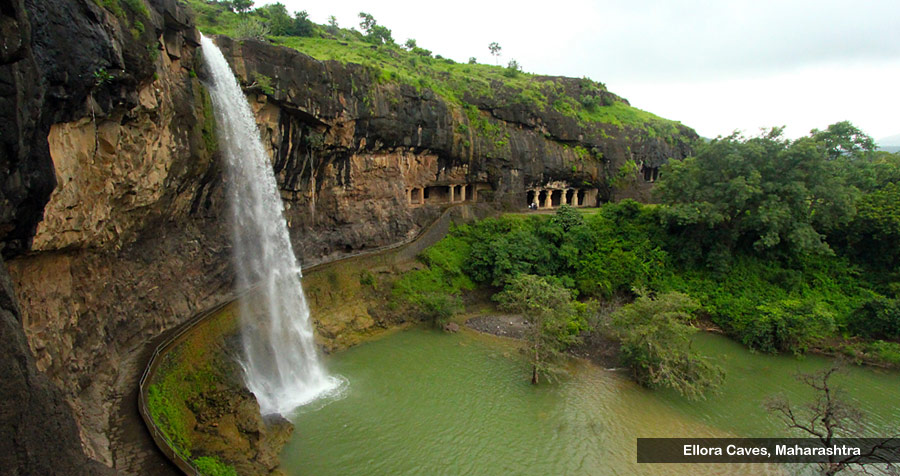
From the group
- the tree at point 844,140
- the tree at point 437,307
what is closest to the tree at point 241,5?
the tree at point 437,307

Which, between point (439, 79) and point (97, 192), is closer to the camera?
point (97, 192)

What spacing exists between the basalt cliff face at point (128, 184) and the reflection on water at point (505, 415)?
4238 mm

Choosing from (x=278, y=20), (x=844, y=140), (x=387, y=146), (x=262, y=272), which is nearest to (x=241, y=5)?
(x=278, y=20)

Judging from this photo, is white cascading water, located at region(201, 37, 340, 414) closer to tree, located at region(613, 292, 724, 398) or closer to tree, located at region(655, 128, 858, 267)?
tree, located at region(613, 292, 724, 398)

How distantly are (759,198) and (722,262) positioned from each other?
130 inches

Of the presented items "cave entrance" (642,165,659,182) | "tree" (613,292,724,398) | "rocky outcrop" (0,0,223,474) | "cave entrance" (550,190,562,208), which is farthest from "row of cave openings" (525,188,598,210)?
"rocky outcrop" (0,0,223,474)

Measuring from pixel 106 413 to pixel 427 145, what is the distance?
58.6 feet

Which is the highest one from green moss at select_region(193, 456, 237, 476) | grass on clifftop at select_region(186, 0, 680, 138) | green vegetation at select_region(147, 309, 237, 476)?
grass on clifftop at select_region(186, 0, 680, 138)

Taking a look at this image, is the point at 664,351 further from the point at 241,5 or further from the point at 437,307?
the point at 241,5

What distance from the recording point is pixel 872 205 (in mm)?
19188

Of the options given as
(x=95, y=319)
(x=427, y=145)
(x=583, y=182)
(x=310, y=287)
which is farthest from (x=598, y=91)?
(x=95, y=319)

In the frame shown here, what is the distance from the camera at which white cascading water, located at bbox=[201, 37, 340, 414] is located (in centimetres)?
1296

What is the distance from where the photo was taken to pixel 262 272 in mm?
15617

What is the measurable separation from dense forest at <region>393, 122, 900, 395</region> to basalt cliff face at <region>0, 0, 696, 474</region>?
19.1ft
